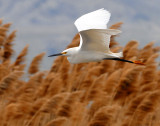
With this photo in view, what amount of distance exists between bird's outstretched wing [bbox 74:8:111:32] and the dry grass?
0.74m

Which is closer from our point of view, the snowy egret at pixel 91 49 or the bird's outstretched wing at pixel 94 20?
the snowy egret at pixel 91 49

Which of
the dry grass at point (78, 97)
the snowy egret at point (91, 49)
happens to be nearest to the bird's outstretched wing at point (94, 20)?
the snowy egret at point (91, 49)

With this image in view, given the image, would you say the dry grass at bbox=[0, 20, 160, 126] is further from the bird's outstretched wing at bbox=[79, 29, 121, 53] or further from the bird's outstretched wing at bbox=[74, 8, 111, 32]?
the bird's outstretched wing at bbox=[74, 8, 111, 32]

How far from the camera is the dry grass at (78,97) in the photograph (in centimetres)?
337

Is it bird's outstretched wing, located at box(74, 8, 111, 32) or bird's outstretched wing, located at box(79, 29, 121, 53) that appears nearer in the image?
bird's outstretched wing, located at box(79, 29, 121, 53)

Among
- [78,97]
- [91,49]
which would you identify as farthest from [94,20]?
[78,97]

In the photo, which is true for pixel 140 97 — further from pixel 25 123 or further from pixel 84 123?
pixel 25 123

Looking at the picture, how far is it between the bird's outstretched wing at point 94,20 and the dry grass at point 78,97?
738 millimetres

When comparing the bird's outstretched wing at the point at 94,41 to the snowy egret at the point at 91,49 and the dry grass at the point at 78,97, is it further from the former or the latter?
the dry grass at the point at 78,97

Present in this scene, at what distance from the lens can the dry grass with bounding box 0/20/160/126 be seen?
3.37 meters

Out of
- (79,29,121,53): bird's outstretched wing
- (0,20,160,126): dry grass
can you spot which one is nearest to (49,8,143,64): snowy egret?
(79,29,121,53): bird's outstretched wing

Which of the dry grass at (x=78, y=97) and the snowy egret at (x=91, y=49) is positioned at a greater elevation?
the snowy egret at (x=91, y=49)

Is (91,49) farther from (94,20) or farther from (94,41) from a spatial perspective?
(94,20)

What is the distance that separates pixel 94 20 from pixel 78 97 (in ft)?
4.21
